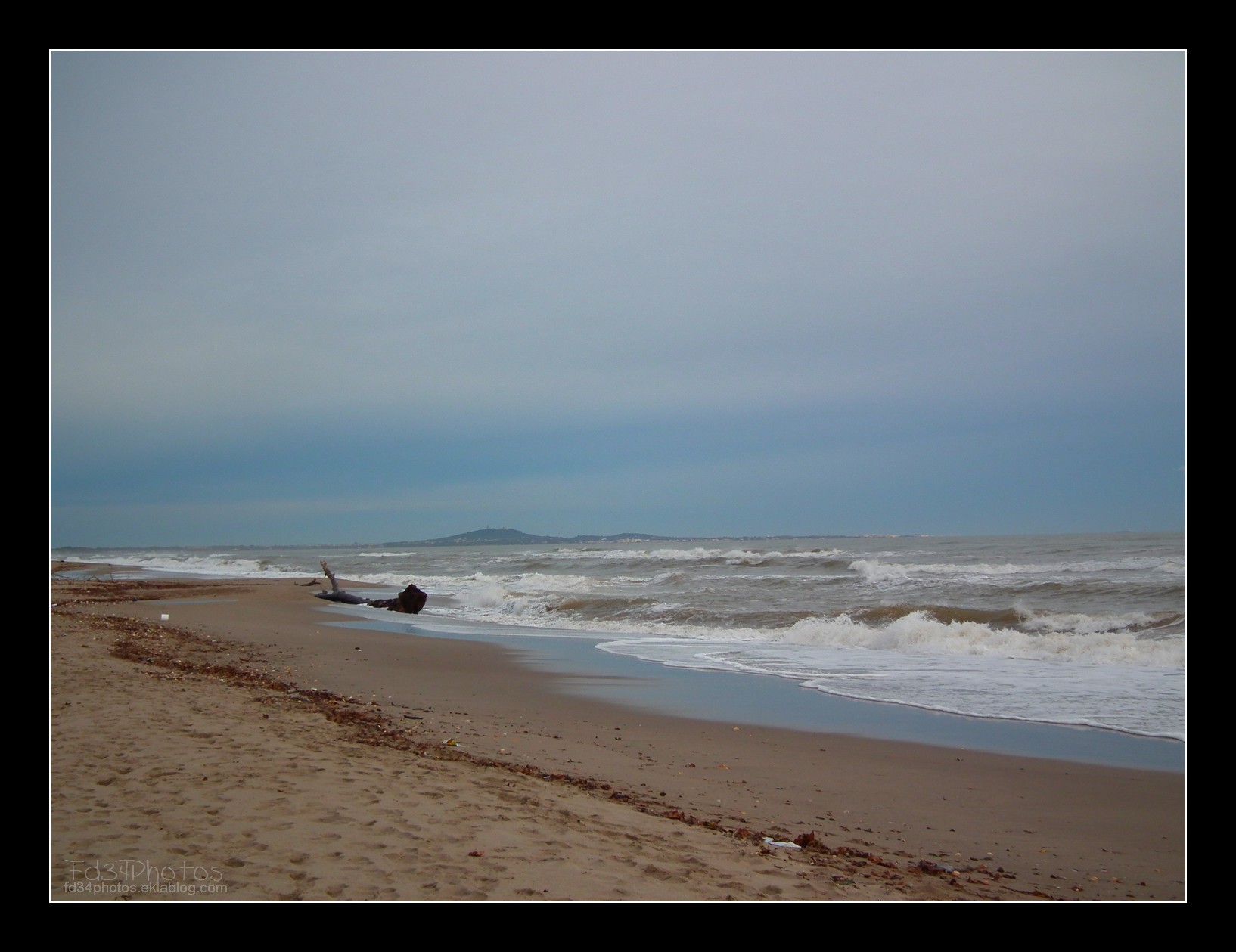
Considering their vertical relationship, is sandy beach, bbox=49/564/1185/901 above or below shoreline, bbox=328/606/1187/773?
above

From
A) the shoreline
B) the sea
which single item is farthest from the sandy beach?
the sea

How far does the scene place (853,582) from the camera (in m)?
26.8

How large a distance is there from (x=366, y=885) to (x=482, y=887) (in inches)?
20.5

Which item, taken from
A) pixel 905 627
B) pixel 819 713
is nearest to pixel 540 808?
pixel 819 713

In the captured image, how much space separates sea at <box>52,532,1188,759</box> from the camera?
9430 mm

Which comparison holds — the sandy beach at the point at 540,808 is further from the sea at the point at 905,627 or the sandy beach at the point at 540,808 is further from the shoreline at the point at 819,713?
the sea at the point at 905,627

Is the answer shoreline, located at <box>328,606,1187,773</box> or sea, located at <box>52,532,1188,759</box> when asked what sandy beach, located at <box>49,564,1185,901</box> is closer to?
shoreline, located at <box>328,606,1187,773</box>

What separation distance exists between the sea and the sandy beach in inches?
53.7

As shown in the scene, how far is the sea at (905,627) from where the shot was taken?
9.43 m

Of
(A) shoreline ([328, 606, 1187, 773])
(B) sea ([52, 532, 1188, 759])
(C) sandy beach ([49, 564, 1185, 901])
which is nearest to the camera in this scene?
(C) sandy beach ([49, 564, 1185, 901])

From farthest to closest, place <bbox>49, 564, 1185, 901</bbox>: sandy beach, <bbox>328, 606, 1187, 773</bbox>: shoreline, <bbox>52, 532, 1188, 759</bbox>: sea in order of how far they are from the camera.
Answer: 1. <bbox>52, 532, 1188, 759</bbox>: sea
2. <bbox>328, 606, 1187, 773</bbox>: shoreline
3. <bbox>49, 564, 1185, 901</bbox>: sandy beach

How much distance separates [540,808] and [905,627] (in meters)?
11.7

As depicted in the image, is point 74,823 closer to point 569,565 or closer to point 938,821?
point 938,821
